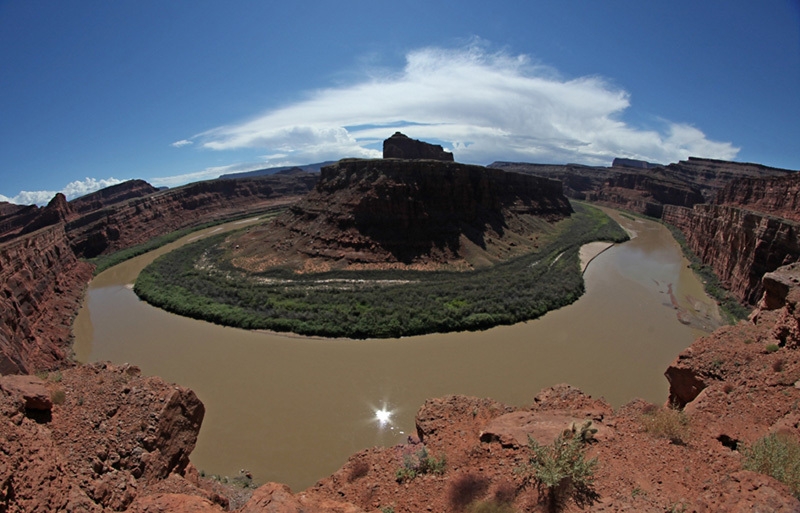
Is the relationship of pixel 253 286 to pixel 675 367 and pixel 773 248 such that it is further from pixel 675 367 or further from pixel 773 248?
pixel 773 248

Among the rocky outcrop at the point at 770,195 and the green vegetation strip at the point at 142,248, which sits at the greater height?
the rocky outcrop at the point at 770,195

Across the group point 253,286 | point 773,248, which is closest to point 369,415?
point 253,286

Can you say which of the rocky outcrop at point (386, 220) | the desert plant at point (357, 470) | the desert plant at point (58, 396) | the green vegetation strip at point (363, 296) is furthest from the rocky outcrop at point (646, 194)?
the desert plant at point (58, 396)

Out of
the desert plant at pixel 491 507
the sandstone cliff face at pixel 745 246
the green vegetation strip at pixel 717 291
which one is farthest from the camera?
the green vegetation strip at pixel 717 291

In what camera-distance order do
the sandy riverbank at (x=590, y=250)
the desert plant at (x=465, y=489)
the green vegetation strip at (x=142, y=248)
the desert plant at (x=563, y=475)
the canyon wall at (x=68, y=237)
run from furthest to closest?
the green vegetation strip at (x=142, y=248), the sandy riverbank at (x=590, y=250), the canyon wall at (x=68, y=237), the desert plant at (x=465, y=489), the desert plant at (x=563, y=475)

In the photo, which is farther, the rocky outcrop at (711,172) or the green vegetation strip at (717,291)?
the rocky outcrop at (711,172)

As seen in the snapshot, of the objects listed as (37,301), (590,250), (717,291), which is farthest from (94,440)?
(590,250)

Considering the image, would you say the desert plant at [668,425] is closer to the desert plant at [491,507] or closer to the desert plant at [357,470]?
the desert plant at [491,507]
